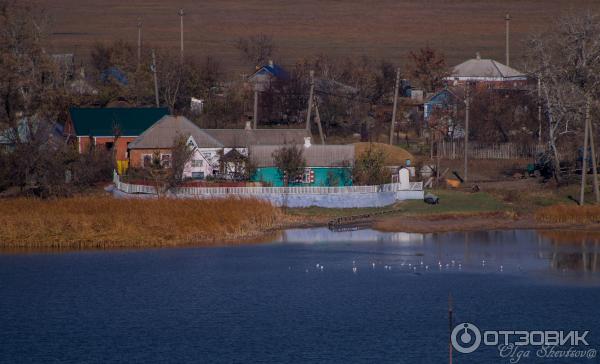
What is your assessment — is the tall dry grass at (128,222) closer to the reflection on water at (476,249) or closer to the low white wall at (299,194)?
the reflection on water at (476,249)

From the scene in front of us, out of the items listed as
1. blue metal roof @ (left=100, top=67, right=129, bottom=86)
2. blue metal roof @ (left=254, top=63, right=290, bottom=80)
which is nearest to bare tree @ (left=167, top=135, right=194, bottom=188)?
blue metal roof @ (left=254, top=63, right=290, bottom=80)

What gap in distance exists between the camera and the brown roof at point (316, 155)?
5497 cm

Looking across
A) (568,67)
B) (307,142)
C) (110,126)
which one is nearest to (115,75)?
(110,126)

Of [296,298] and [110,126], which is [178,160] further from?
[296,298]

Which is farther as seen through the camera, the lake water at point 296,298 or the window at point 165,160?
the window at point 165,160

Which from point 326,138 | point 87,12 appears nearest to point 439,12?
point 87,12

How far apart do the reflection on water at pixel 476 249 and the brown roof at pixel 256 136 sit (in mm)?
13649

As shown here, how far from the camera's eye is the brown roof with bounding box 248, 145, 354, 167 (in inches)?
2164

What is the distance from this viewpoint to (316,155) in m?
55.5

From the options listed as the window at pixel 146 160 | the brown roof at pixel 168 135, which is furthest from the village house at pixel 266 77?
the window at pixel 146 160

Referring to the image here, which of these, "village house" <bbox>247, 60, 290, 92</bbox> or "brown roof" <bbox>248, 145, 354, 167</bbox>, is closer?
"brown roof" <bbox>248, 145, 354, 167</bbox>

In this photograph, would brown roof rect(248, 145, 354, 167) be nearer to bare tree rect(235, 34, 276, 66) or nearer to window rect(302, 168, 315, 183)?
window rect(302, 168, 315, 183)

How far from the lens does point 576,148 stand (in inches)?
2378

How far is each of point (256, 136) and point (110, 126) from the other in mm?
8940
